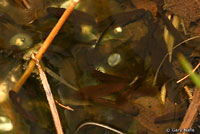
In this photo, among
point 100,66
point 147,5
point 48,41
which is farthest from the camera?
point 147,5

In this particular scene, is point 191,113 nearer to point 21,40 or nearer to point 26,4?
point 21,40

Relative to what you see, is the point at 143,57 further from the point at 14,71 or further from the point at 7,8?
the point at 7,8

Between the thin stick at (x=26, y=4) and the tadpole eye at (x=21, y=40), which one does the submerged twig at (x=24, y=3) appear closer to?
the thin stick at (x=26, y=4)

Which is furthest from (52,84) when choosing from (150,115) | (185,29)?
(185,29)

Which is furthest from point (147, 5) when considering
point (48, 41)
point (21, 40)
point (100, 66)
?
point (21, 40)

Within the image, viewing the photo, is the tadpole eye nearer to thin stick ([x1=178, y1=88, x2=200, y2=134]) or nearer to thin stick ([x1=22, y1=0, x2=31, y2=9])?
thin stick ([x1=22, y1=0, x2=31, y2=9])

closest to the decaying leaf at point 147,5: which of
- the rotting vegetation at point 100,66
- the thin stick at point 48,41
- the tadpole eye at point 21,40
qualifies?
the rotting vegetation at point 100,66

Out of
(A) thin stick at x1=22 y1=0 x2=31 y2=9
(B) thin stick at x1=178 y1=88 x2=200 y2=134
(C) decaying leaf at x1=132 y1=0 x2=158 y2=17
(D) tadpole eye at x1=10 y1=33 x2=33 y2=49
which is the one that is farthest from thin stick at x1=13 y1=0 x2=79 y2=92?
(B) thin stick at x1=178 y1=88 x2=200 y2=134
